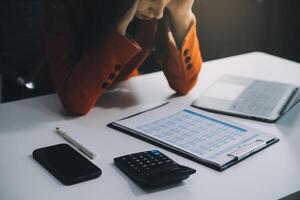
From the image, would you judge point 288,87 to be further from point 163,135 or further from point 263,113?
point 163,135

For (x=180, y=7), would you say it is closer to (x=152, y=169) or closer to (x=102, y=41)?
(x=102, y=41)

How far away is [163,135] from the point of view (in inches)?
43.3

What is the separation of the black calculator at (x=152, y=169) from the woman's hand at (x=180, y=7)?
49cm

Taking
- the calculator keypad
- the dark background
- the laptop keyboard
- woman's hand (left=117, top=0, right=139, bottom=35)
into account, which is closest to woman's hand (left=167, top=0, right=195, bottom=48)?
woman's hand (left=117, top=0, right=139, bottom=35)

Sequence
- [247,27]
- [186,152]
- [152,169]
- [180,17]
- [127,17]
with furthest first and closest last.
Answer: [247,27]
[180,17]
[127,17]
[186,152]
[152,169]

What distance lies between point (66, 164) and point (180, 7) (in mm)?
571

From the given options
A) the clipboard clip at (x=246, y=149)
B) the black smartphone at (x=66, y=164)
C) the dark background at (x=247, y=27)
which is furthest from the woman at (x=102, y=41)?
the dark background at (x=247, y=27)

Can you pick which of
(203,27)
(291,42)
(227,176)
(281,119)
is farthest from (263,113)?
(291,42)

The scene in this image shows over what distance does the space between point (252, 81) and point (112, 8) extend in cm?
47

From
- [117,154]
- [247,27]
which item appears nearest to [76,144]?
[117,154]

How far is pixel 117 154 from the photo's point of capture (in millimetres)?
1028

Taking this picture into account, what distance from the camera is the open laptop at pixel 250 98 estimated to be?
123cm

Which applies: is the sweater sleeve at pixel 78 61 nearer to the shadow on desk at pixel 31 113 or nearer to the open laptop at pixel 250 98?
the shadow on desk at pixel 31 113

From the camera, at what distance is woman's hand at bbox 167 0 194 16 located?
1310mm
